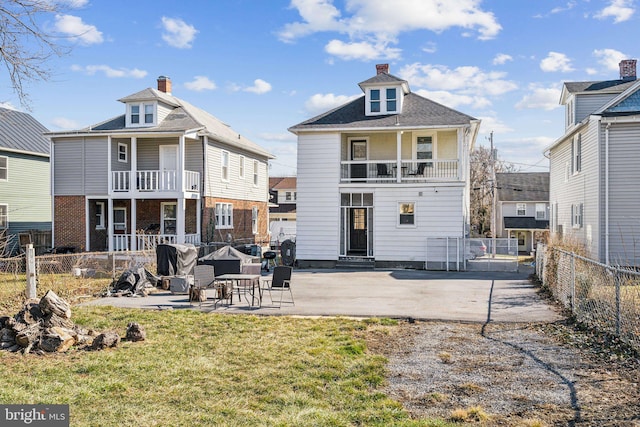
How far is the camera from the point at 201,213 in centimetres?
2464

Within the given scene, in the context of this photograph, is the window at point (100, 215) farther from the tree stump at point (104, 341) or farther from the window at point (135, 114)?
the tree stump at point (104, 341)

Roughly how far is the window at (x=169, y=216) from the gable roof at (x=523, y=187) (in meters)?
29.9

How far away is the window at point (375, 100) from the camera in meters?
23.4

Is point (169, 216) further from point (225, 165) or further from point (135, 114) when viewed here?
point (135, 114)

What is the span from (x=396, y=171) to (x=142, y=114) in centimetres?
1289

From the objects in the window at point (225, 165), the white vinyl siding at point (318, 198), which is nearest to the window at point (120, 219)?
the window at point (225, 165)

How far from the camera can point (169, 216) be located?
25734mm

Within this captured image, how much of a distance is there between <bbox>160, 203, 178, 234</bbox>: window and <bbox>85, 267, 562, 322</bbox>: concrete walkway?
32.8 feet

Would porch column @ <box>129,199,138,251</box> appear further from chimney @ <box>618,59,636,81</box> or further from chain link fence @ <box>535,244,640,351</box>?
chimney @ <box>618,59,636,81</box>

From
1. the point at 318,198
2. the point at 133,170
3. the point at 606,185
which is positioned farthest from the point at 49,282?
the point at 606,185

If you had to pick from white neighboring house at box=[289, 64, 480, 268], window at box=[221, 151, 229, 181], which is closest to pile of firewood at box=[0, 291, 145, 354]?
white neighboring house at box=[289, 64, 480, 268]

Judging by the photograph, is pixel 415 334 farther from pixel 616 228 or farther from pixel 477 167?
pixel 477 167

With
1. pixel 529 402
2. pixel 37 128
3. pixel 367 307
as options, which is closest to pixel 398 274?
pixel 367 307

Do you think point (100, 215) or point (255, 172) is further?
point (255, 172)
